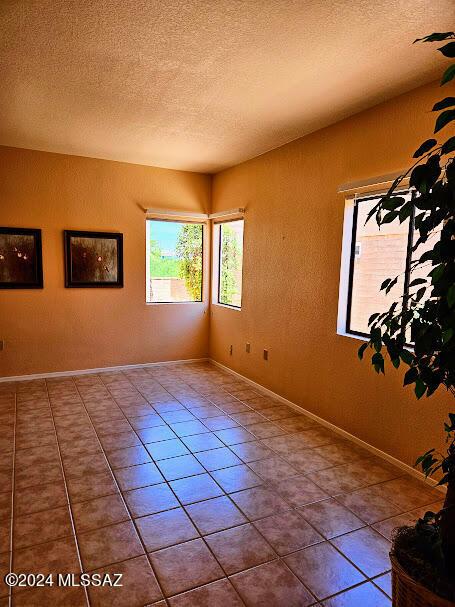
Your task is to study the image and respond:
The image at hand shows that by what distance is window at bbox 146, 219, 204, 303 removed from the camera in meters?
5.16

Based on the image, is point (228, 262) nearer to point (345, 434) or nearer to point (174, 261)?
point (174, 261)

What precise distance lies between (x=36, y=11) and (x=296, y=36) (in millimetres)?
1307

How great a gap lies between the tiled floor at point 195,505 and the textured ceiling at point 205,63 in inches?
103

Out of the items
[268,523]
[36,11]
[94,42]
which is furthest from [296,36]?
[268,523]

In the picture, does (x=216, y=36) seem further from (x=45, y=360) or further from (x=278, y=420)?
(x=45, y=360)

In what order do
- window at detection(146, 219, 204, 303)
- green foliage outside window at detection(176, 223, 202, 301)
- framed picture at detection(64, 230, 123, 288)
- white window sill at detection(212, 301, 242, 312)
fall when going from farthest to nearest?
green foliage outside window at detection(176, 223, 202, 301) < window at detection(146, 219, 204, 303) < white window sill at detection(212, 301, 242, 312) < framed picture at detection(64, 230, 123, 288)

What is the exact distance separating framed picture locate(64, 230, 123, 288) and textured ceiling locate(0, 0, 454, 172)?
1.27 m

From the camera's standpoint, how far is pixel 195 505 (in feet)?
7.52

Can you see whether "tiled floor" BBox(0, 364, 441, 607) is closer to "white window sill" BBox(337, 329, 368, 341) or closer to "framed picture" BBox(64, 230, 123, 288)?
"white window sill" BBox(337, 329, 368, 341)

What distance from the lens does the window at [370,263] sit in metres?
2.81

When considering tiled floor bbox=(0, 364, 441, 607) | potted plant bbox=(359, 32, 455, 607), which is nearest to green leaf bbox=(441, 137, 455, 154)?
potted plant bbox=(359, 32, 455, 607)

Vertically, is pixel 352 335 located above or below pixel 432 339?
below

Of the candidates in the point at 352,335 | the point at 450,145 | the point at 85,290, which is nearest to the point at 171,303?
the point at 85,290

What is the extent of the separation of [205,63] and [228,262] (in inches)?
119
